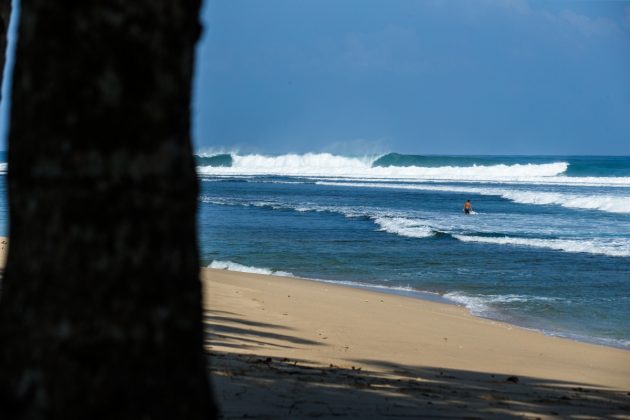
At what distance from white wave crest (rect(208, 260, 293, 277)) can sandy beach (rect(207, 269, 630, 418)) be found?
3.98 meters

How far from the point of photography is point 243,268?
21172 mm

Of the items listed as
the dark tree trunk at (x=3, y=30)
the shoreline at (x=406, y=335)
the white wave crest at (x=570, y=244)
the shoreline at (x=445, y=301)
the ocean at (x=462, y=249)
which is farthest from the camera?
the white wave crest at (x=570, y=244)

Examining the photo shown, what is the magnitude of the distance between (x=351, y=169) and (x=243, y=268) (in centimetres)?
10453

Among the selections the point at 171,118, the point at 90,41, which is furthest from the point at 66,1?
the point at 171,118

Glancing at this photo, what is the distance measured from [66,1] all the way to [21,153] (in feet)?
1.48

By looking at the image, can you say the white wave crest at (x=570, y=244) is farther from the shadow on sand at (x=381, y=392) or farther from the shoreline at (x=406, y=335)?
the shadow on sand at (x=381, y=392)

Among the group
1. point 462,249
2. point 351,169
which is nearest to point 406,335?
point 462,249

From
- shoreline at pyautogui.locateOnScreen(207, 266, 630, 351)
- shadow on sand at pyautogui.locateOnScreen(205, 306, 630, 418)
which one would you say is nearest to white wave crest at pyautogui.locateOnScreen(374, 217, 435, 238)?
shoreline at pyautogui.locateOnScreen(207, 266, 630, 351)

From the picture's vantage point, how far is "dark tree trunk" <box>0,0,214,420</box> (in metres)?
2.51

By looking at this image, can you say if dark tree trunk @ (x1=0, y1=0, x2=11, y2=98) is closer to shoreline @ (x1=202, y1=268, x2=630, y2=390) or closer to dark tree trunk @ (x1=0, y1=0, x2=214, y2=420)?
dark tree trunk @ (x1=0, y1=0, x2=214, y2=420)

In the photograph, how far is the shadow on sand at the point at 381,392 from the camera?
6.12 metres

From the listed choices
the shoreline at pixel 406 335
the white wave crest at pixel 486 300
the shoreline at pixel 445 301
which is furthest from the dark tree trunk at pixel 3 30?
the white wave crest at pixel 486 300

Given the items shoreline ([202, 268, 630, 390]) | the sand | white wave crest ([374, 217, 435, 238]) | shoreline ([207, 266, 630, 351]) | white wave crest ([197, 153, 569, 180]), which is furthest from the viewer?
white wave crest ([197, 153, 569, 180])

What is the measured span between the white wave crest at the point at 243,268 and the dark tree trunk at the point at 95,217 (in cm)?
1755
